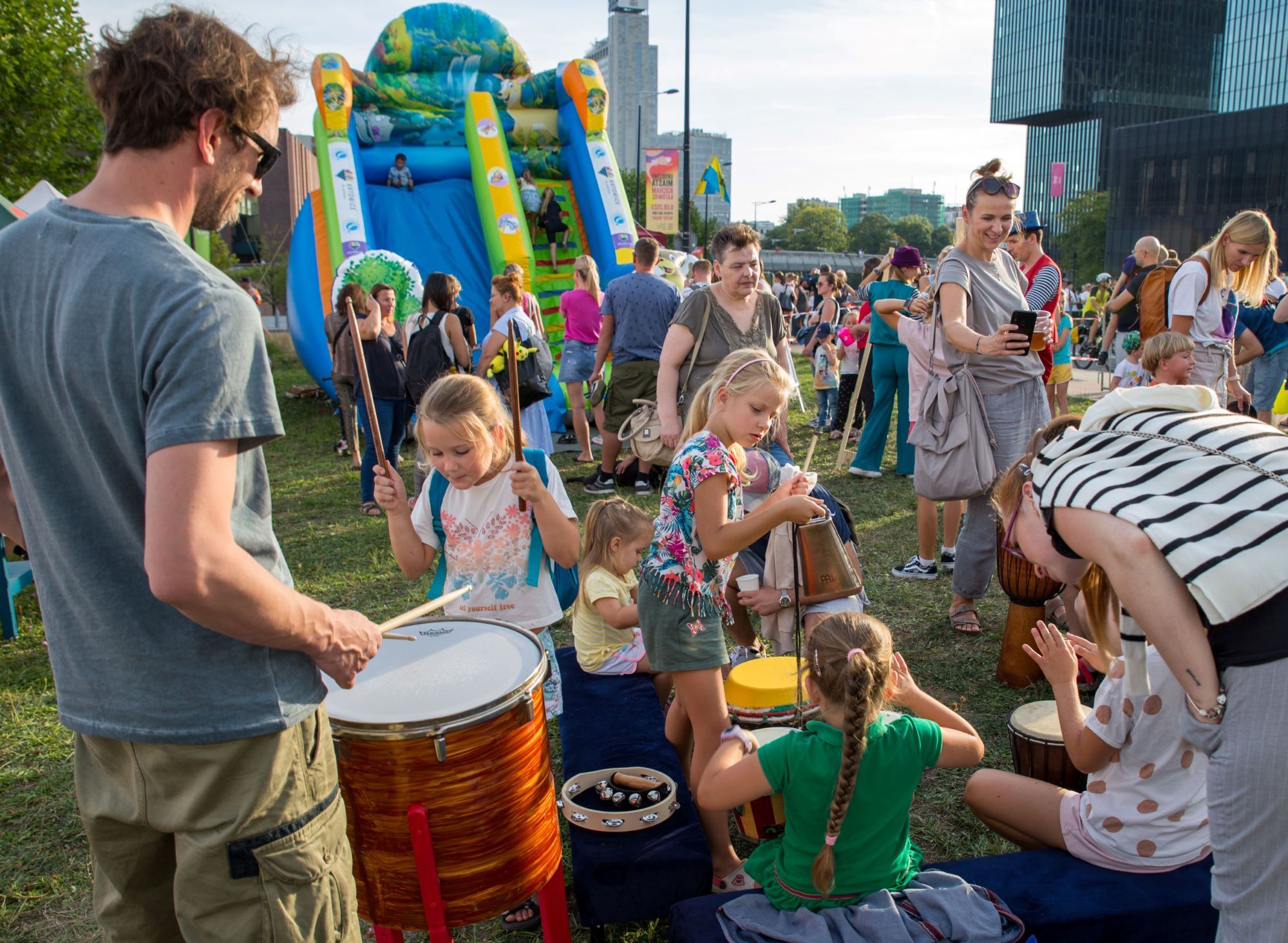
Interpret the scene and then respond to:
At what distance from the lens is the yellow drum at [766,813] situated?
2.74 meters

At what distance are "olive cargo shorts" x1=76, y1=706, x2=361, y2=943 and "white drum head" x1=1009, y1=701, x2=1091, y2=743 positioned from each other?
2169mm

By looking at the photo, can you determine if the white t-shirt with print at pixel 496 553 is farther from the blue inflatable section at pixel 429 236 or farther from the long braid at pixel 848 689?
the blue inflatable section at pixel 429 236

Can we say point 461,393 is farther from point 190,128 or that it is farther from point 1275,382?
point 1275,382

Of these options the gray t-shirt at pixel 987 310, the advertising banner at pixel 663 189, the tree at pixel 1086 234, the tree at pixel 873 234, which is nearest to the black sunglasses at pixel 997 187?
the gray t-shirt at pixel 987 310

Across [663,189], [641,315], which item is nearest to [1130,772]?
[641,315]

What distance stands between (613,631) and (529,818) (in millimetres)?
1525

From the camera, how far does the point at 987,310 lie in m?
4.37

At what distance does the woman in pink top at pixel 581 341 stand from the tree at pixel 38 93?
254 inches

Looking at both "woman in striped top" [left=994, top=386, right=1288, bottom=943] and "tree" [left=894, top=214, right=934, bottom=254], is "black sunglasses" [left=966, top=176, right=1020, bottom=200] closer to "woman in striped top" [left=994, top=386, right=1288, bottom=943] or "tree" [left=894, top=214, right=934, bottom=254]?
"woman in striped top" [left=994, top=386, right=1288, bottom=943]

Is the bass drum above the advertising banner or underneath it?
underneath

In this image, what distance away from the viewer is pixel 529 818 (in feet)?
7.17

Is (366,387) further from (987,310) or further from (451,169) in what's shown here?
(451,169)

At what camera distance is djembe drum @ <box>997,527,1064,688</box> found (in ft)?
12.7

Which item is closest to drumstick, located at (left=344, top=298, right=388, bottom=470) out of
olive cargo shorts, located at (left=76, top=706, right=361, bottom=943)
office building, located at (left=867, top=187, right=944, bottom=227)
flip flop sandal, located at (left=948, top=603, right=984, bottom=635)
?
olive cargo shorts, located at (left=76, top=706, right=361, bottom=943)
